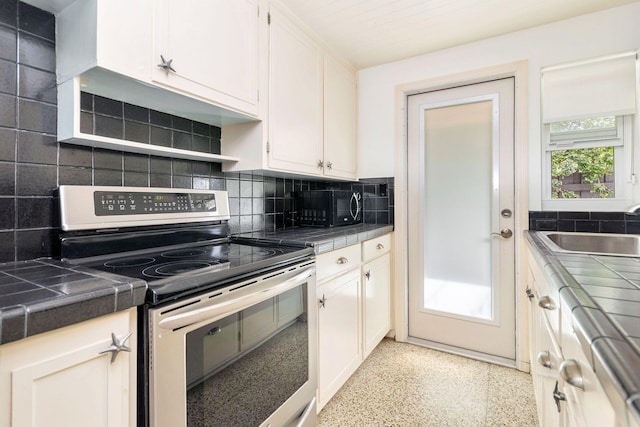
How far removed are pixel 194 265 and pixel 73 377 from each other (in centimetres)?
45

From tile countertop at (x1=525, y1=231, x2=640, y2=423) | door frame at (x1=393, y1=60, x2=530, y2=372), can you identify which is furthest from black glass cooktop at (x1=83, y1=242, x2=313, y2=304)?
door frame at (x1=393, y1=60, x2=530, y2=372)

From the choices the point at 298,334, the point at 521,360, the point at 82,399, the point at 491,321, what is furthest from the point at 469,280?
the point at 82,399

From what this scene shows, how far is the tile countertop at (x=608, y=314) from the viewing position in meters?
0.40

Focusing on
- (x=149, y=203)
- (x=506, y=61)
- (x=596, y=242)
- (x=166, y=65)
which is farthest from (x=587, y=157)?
(x=149, y=203)

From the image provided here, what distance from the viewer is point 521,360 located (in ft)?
6.84

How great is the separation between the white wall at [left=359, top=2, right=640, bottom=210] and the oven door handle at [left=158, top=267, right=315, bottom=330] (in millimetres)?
1513

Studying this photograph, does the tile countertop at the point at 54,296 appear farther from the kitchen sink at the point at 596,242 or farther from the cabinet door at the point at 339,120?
the kitchen sink at the point at 596,242

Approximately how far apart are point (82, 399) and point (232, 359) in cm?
43

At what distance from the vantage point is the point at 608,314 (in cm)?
58

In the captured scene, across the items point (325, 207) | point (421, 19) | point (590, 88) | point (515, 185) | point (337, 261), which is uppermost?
point (421, 19)

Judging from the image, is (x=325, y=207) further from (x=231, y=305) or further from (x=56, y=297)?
(x=56, y=297)

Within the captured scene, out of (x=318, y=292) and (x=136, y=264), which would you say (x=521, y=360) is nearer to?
(x=318, y=292)

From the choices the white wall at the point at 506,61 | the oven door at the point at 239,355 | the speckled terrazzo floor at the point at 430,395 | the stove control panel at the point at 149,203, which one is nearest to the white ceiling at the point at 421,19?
the white wall at the point at 506,61

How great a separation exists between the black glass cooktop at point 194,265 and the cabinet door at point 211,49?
2.21 ft
